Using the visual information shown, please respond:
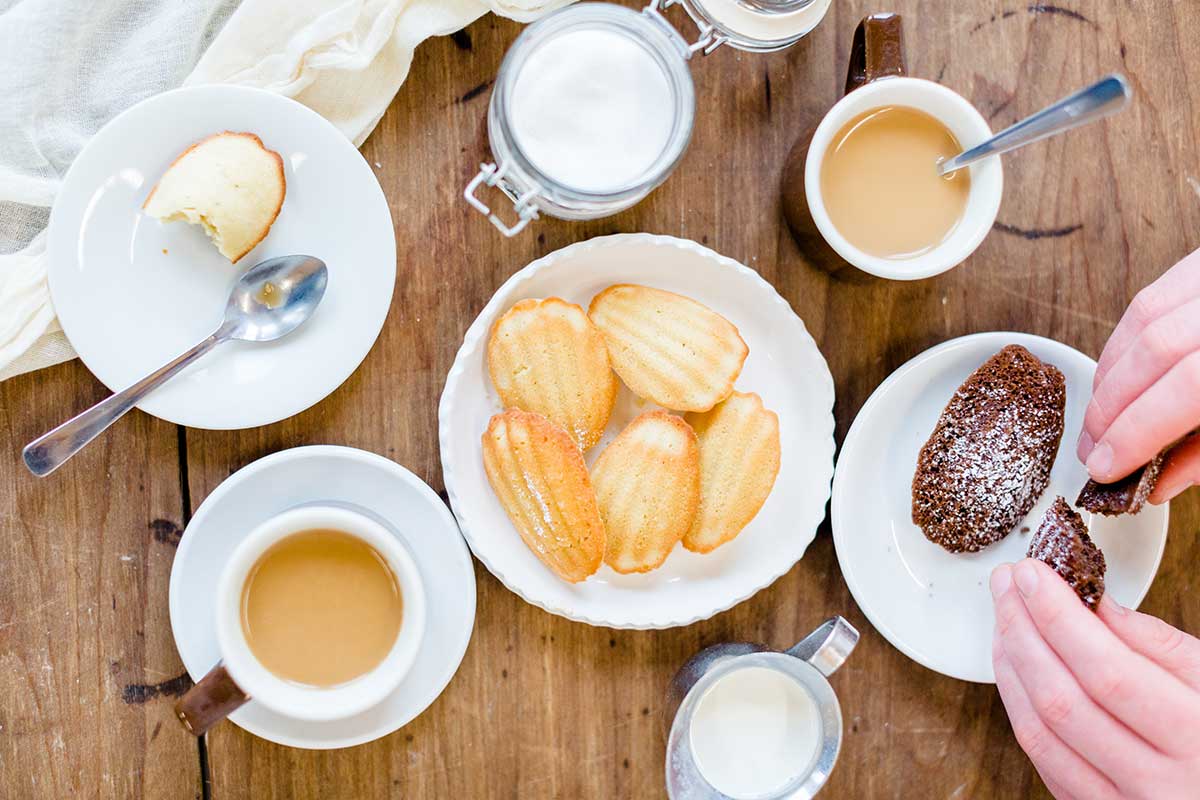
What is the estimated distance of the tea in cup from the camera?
1.08m

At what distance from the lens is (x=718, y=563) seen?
1172mm

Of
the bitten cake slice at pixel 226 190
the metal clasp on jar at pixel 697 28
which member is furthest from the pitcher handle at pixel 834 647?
the bitten cake slice at pixel 226 190

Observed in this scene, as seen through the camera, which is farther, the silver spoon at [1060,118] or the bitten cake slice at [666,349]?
the bitten cake slice at [666,349]

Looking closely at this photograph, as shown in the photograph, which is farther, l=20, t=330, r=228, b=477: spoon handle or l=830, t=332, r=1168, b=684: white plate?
l=830, t=332, r=1168, b=684: white plate

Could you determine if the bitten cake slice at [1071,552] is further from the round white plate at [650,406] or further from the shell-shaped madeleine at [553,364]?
the shell-shaped madeleine at [553,364]

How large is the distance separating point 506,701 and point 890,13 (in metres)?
0.89

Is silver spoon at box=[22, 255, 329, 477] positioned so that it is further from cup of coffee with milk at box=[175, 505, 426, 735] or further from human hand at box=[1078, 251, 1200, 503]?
human hand at box=[1078, 251, 1200, 503]

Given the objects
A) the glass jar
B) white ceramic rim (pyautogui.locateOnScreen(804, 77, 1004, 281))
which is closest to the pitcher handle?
white ceramic rim (pyautogui.locateOnScreen(804, 77, 1004, 281))

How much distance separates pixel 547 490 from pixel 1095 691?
1.85 feet

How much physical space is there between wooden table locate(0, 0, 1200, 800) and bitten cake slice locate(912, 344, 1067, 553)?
11cm

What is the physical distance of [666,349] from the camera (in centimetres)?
113

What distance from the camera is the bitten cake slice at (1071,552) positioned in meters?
A: 1.08

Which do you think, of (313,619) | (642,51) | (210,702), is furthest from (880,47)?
(210,702)

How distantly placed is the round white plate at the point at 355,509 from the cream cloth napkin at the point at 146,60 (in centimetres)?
24
